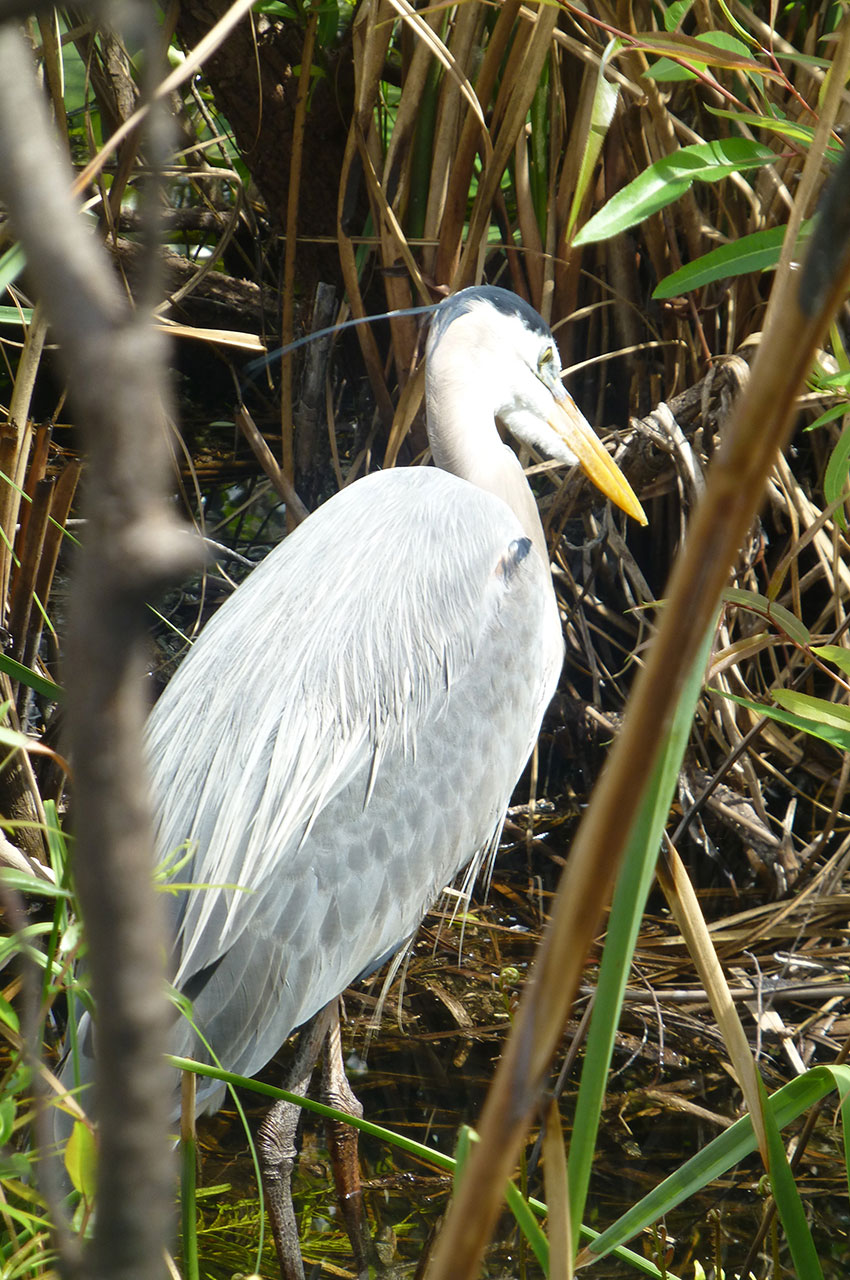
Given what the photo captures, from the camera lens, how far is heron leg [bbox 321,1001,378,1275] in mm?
1915

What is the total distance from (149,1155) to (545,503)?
266 cm

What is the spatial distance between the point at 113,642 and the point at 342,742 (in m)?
1.70

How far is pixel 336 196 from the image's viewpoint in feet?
9.26

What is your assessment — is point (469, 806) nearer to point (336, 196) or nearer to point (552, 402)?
point (552, 402)

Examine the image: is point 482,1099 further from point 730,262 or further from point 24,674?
point 730,262

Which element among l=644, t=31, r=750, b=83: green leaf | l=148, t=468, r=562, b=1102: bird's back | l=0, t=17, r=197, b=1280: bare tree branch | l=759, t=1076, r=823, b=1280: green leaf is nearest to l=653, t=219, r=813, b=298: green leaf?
l=644, t=31, r=750, b=83: green leaf

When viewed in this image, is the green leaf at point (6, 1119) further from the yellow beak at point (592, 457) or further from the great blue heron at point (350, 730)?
the yellow beak at point (592, 457)

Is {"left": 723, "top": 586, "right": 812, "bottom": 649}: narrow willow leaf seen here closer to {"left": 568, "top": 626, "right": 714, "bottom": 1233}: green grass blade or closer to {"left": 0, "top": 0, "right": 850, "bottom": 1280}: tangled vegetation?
{"left": 0, "top": 0, "right": 850, "bottom": 1280}: tangled vegetation

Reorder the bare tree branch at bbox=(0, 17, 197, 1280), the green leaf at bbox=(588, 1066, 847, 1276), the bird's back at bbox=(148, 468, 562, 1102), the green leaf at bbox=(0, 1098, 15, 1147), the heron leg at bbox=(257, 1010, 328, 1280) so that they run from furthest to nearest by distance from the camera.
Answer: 1. the heron leg at bbox=(257, 1010, 328, 1280)
2. the bird's back at bbox=(148, 468, 562, 1102)
3. the green leaf at bbox=(588, 1066, 847, 1276)
4. the green leaf at bbox=(0, 1098, 15, 1147)
5. the bare tree branch at bbox=(0, 17, 197, 1280)

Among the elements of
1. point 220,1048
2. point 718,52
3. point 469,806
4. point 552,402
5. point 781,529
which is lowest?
point 220,1048

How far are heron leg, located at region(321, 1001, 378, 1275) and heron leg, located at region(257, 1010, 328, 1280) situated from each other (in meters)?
0.07

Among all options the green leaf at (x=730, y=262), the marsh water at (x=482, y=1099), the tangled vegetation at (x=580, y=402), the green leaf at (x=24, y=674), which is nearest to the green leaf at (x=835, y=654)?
the tangled vegetation at (x=580, y=402)

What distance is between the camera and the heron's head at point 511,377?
2.28 metres

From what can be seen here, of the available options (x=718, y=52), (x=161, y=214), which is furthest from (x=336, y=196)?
(x=161, y=214)
